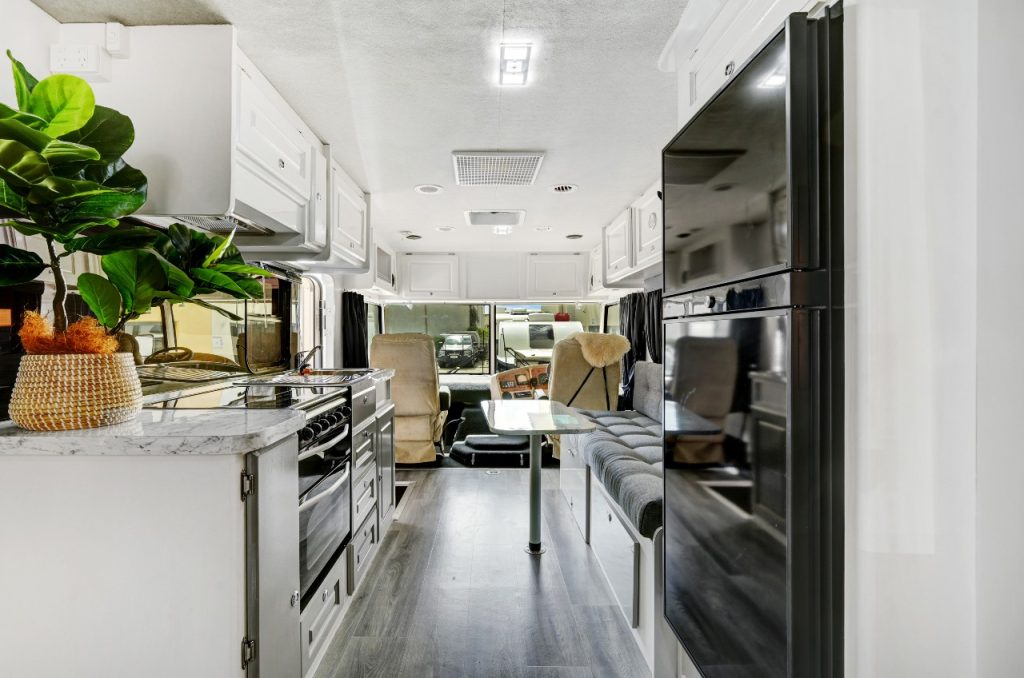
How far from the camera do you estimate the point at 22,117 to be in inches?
40.8

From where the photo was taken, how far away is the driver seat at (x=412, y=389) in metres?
4.43

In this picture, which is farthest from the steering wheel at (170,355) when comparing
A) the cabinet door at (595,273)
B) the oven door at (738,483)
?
the cabinet door at (595,273)

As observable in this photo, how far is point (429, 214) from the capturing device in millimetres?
4277

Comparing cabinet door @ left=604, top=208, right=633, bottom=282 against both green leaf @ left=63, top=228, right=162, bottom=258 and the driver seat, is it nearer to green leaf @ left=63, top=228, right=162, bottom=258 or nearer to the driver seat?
the driver seat

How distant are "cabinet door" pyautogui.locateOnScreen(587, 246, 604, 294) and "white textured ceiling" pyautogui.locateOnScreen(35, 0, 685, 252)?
6.73 ft

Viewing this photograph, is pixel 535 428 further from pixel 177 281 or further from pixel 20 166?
pixel 20 166

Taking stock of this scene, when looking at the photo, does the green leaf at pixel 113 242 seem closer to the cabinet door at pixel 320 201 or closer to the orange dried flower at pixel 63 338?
the orange dried flower at pixel 63 338

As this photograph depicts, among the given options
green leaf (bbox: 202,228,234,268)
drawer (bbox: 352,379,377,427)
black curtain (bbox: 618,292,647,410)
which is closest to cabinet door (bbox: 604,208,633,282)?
black curtain (bbox: 618,292,647,410)

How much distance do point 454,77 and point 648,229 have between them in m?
1.93

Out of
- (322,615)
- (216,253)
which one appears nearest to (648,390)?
(322,615)

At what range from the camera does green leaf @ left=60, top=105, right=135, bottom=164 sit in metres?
1.23

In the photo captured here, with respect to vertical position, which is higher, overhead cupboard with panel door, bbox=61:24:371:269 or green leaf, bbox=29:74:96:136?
overhead cupboard with panel door, bbox=61:24:371:269

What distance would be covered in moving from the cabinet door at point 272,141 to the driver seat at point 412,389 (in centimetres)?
202

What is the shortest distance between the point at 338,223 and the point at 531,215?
1.79 metres
